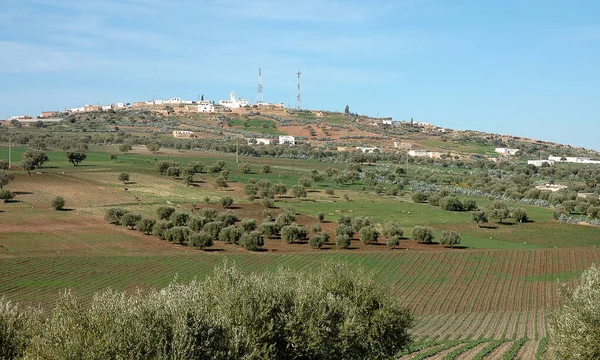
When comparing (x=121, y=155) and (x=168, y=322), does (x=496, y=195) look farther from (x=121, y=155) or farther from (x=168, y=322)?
(x=168, y=322)

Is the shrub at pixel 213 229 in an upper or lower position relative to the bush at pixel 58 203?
lower

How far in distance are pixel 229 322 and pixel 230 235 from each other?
47.7 meters

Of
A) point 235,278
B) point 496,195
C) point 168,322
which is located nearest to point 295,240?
point 235,278

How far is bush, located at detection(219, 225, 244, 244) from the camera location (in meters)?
72.1

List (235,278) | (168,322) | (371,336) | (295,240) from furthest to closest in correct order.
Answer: (295,240), (371,336), (235,278), (168,322)

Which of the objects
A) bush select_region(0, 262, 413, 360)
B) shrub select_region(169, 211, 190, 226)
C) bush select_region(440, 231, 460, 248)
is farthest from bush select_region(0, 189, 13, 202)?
bush select_region(0, 262, 413, 360)

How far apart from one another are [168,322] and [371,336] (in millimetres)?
12649

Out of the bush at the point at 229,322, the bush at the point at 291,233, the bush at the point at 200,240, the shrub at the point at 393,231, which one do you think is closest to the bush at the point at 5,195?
the bush at the point at 200,240

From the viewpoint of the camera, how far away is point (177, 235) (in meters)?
70.9

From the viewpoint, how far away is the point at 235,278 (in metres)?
28.9

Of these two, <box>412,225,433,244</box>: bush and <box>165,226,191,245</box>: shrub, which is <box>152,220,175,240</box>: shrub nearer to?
<box>165,226,191,245</box>: shrub

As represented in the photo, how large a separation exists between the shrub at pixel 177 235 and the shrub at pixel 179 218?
5.50 metres

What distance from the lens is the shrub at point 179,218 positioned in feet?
255

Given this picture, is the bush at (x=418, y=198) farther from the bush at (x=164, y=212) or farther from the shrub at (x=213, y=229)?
the bush at (x=164, y=212)
